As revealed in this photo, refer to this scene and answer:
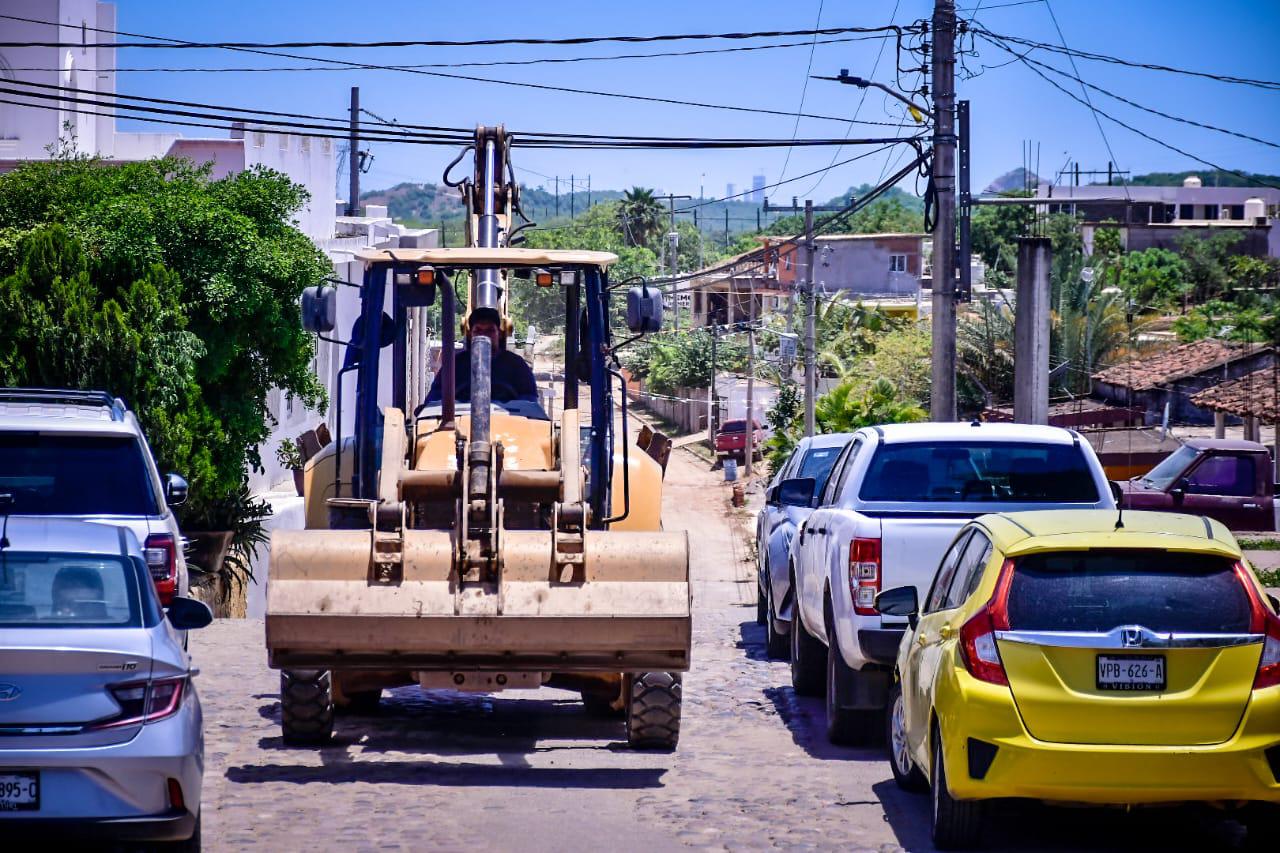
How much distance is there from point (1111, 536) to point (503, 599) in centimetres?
380

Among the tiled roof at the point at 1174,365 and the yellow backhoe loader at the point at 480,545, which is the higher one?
the tiled roof at the point at 1174,365

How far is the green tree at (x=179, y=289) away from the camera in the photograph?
852 inches

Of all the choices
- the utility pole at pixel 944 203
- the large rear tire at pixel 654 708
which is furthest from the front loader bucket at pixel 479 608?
the utility pole at pixel 944 203

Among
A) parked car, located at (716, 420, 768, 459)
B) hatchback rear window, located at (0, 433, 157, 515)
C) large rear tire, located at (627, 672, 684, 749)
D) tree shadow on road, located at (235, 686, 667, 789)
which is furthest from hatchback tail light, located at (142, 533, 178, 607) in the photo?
parked car, located at (716, 420, 768, 459)

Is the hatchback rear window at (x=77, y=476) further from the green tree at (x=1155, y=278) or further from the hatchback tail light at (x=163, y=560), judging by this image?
the green tree at (x=1155, y=278)

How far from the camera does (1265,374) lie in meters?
38.0

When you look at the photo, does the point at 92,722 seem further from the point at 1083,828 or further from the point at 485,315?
the point at 485,315

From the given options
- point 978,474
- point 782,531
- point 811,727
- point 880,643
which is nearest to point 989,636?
point 880,643

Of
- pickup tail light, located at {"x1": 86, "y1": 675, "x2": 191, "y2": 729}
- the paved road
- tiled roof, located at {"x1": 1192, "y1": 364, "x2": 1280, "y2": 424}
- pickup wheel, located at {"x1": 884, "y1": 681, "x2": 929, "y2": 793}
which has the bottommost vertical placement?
the paved road

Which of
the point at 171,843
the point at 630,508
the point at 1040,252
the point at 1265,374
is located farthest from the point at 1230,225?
the point at 171,843

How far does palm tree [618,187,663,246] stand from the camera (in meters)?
112

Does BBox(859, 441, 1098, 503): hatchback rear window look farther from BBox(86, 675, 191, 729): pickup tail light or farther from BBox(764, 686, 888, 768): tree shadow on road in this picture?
BBox(86, 675, 191, 729): pickup tail light

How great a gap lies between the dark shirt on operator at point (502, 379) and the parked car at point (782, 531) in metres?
2.30

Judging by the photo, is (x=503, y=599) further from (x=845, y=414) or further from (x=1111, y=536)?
(x=845, y=414)
